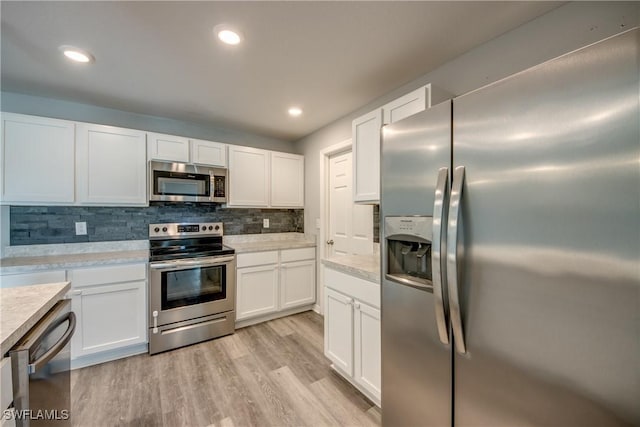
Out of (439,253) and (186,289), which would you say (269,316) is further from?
(439,253)

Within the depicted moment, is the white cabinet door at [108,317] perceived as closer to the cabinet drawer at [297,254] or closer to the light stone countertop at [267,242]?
the light stone countertop at [267,242]

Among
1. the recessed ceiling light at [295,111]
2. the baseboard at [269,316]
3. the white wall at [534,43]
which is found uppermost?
the recessed ceiling light at [295,111]

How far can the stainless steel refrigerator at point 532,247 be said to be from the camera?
686 millimetres

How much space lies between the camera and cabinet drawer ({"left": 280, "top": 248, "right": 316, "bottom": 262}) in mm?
3166

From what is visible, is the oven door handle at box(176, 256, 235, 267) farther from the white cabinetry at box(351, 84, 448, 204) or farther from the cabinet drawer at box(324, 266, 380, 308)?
the white cabinetry at box(351, 84, 448, 204)

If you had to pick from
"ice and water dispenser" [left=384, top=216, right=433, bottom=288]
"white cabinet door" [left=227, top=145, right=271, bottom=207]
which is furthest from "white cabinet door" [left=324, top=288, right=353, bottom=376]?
"white cabinet door" [left=227, top=145, right=271, bottom=207]

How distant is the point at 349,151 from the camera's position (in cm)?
301

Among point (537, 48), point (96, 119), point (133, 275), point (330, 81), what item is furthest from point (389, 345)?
point (96, 119)

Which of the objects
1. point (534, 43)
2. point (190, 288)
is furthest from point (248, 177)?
point (534, 43)

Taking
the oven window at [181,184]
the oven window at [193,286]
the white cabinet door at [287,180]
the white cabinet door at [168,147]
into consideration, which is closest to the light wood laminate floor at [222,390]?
the oven window at [193,286]

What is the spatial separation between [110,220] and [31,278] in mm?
839

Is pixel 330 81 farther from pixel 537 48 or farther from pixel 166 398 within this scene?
pixel 166 398

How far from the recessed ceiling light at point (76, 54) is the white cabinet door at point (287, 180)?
1.91 meters

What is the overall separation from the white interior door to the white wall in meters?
1.04
